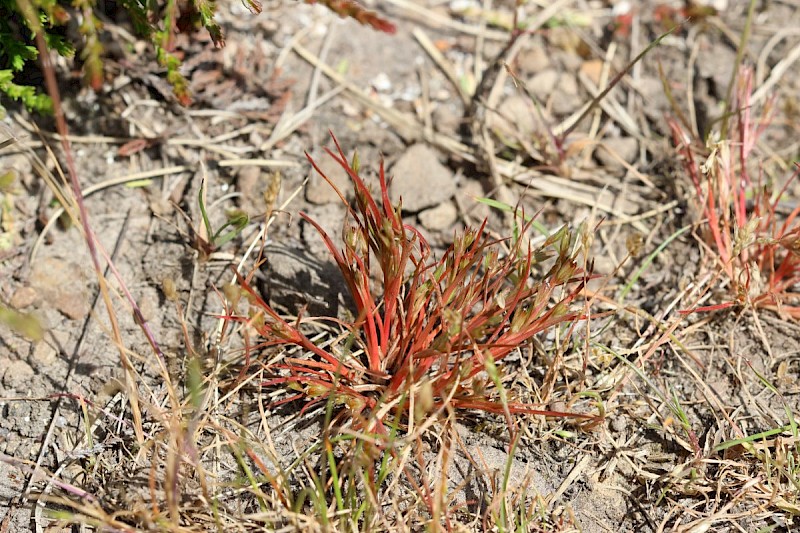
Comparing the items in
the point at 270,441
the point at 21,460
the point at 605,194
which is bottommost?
the point at 21,460

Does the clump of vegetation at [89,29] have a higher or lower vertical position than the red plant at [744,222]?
higher

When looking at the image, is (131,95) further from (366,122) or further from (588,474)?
(588,474)

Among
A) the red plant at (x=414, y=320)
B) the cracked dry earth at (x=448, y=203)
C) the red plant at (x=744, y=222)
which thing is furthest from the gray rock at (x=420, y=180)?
the red plant at (x=744, y=222)

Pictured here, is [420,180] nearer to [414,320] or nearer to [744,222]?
[414,320]

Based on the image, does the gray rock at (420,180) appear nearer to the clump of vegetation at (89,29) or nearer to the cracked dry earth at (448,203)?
the cracked dry earth at (448,203)

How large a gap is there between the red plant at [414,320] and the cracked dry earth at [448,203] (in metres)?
0.17

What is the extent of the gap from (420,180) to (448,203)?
13 cm

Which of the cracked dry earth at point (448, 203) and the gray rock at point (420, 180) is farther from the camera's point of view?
the gray rock at point (420, 180)

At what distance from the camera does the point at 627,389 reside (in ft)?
6.86

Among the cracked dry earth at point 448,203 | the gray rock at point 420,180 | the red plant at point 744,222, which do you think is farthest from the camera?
the gray rock at point 420,180

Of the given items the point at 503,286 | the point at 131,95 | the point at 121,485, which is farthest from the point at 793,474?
the point at 131,95

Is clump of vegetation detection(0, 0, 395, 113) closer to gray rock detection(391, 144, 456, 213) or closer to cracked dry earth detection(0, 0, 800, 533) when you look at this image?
cracked dry earth detection(0, 0, 800, 533)

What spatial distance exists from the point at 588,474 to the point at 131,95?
2058 millimetres

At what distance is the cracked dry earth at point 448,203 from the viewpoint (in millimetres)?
1936
